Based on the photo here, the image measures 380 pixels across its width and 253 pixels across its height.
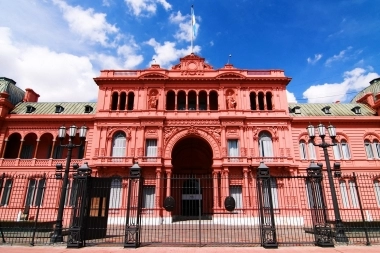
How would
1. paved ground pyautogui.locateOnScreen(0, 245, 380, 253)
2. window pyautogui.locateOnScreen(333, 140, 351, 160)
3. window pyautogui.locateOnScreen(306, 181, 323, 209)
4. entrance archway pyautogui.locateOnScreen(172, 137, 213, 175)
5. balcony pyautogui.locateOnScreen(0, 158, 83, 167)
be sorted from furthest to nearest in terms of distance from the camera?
entrance archway pyautogui.locateOnScreen(172, 137, 213, 175) → window pyautogui.locateOnScreen(333, 140, 351, 160) → balcony pyautogui.locateOnScreen(0, 158, 83, 167) → window pyautogui.locateOnScreen(306, 181, 323, 209) → paved ground pyautogui.locateOnScreen(0, 245, 380, 253)

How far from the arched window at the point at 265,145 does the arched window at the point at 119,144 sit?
1433cm

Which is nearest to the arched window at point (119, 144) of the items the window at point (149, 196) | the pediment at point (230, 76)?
the window at point (149, 196)

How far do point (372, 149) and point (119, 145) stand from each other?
27.4 meters

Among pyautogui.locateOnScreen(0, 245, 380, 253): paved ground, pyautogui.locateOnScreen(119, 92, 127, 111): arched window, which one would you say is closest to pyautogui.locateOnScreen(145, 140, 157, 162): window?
pyautogui.locateOnScreen(119, 92, 127, 111): arched window

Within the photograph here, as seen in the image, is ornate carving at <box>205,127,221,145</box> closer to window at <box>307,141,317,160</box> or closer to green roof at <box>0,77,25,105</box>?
window at <box>307,141,317,160</box>

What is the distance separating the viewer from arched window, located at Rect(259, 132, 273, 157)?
25406 mm

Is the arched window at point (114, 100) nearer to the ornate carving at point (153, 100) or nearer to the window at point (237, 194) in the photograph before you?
the ornate carving at point (153, 100)

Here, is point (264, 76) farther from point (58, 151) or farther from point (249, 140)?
point (58, 151)

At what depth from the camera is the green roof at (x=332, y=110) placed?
29297 mm

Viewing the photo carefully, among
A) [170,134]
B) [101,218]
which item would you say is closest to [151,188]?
[170,134]

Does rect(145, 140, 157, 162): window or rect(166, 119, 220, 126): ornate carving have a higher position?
rect(166, 119, 220, 126): ornate carving

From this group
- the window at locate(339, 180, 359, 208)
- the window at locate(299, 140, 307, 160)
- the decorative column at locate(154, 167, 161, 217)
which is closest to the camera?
the decorative column at locate(154, 167, 161, 217)

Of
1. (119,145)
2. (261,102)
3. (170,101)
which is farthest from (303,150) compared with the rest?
(119,145)

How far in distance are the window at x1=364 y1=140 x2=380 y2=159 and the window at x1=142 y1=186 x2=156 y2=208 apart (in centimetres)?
2333
